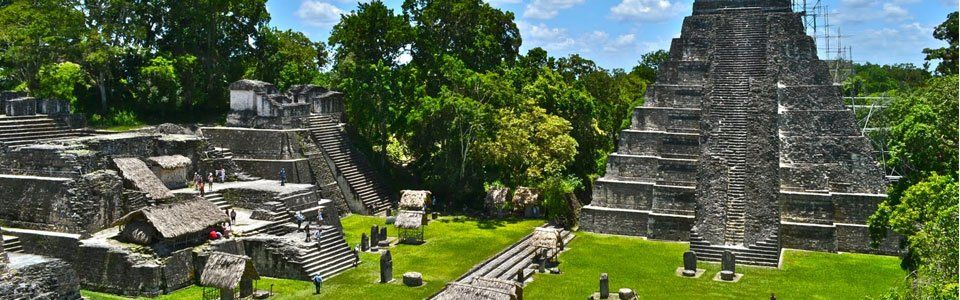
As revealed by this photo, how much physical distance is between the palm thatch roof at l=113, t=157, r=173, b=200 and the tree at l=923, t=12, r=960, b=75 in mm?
40940

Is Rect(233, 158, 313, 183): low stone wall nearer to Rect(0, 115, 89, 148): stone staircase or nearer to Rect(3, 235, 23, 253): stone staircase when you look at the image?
Rect(0, 115, 89, 148): stone staircase

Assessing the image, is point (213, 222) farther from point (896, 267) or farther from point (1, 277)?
point (896, 267)

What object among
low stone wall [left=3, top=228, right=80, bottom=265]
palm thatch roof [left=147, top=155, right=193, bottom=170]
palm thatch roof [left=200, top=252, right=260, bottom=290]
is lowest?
palm thatch roof [left=200, top=252, right=260, bottom=290]

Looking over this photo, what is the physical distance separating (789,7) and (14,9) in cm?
3511

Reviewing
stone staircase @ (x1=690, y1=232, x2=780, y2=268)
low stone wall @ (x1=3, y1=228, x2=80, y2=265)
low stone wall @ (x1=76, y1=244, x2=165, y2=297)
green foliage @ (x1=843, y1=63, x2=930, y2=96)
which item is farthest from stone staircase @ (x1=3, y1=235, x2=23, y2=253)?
green foliage @ (x1=843, y1=63, x2=930, y2=96)

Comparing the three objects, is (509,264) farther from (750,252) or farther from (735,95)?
(735,95)

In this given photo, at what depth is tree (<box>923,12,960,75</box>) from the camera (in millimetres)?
47844

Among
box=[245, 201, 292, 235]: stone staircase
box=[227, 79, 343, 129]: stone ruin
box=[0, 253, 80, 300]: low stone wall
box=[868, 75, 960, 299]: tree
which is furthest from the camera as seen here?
box=[227, 79, 343, 129]: stone ruin

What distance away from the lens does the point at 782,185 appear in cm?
3216

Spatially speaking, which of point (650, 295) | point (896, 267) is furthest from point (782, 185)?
point (650, 295)

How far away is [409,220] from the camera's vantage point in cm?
3058

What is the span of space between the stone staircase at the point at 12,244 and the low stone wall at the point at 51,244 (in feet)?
0.34

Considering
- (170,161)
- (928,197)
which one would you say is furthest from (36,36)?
(928,197)

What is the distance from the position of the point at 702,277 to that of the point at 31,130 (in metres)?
23.0
